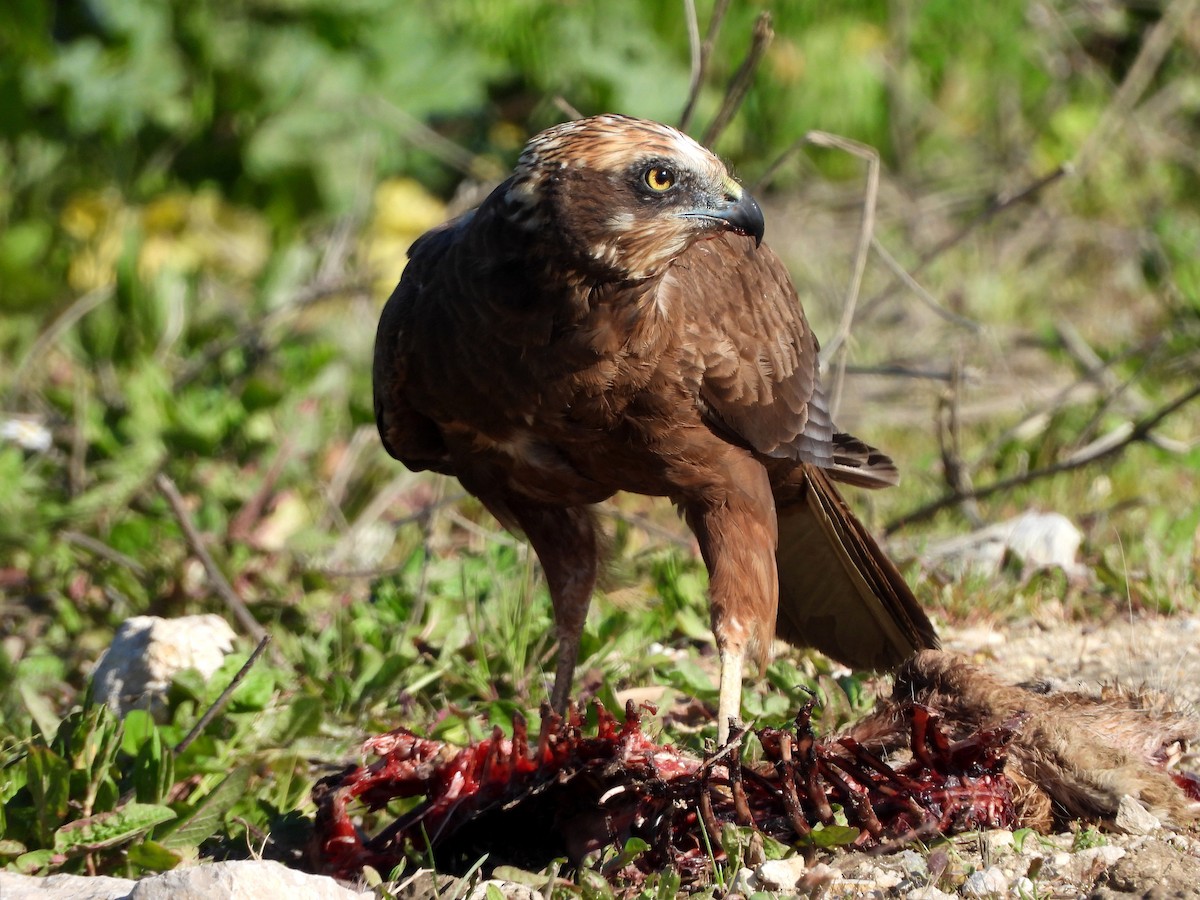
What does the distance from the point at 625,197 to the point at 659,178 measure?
102 millimetres

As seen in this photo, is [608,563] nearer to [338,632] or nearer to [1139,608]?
[338,632]

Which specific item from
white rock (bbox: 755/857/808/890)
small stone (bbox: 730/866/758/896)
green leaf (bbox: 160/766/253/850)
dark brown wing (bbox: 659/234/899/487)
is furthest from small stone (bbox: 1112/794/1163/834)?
green leaf (bbox: 160/766/253/850)

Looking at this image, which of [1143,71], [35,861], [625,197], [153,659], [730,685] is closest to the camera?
[625,197]

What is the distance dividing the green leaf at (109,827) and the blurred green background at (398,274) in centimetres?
21

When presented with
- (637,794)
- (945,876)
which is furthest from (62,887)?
(945,876)

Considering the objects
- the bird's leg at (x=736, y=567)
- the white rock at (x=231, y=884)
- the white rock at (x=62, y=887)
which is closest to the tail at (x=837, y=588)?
the bird's leg at (x=736, y=567)

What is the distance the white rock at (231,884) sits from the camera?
2672 mm

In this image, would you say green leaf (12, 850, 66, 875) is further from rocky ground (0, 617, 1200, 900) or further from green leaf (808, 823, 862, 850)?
green leaf (808, 823, 862, 850)

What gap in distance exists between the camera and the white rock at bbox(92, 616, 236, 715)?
414 cm

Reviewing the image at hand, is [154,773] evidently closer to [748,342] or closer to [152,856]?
[152,856]

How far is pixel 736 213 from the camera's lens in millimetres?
3281

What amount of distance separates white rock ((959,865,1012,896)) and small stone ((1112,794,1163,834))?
0.31 meters

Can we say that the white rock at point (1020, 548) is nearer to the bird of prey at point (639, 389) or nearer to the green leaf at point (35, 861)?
Answer: the bird of prey at point (639, 389)

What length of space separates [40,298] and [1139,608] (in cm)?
561
